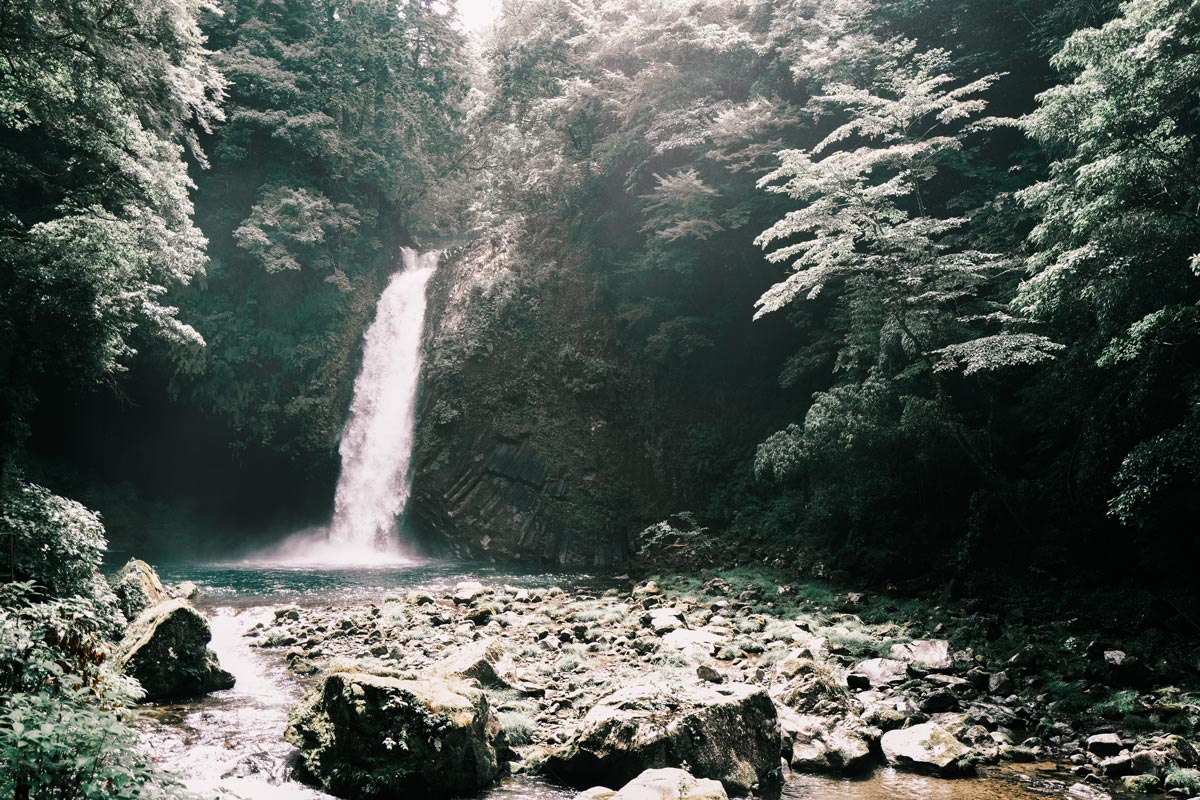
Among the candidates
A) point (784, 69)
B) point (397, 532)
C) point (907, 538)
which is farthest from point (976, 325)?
point (397, 532)

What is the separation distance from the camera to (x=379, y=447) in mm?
21031

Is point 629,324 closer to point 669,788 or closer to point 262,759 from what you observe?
point 262,759

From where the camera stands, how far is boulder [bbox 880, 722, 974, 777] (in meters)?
5.46

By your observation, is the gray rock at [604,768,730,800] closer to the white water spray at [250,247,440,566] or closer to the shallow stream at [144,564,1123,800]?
the shallow stream at [144,564,1123,800]

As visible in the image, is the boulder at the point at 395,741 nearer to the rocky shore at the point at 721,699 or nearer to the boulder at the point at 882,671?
the rocky shore at the point at 721,699

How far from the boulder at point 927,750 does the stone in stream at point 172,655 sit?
6551 millimetres

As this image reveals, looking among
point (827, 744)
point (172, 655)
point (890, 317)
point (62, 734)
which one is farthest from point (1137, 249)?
point (172, 655)

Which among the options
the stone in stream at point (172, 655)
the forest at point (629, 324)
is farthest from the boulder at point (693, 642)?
the stone in stream at point (172, 655)

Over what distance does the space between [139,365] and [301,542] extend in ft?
22.4

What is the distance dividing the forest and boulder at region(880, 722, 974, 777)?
0.32 feet

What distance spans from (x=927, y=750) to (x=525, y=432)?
47.5 ft

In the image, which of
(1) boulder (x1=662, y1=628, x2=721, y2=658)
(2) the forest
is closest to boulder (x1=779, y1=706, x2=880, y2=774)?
(2) the forest

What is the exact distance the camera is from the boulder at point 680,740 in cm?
510

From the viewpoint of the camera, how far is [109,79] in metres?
10.1
